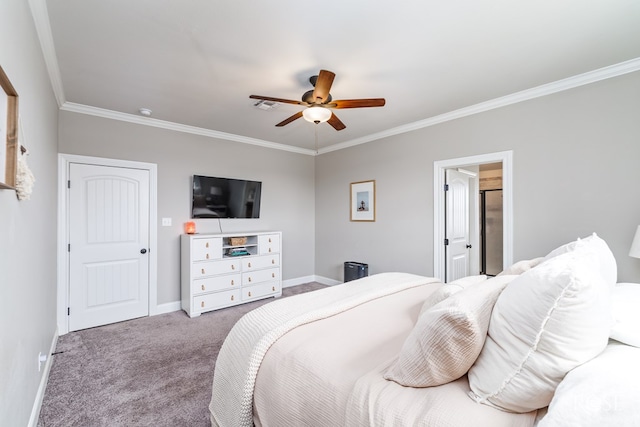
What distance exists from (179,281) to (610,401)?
4.35 m

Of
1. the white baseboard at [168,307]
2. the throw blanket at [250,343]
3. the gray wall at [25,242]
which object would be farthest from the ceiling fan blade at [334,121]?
the white baseboard at [168,307]

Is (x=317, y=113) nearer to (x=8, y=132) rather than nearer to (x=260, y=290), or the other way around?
(x=8, y=132)

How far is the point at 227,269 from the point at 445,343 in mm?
3553

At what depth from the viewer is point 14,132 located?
1253 millimetres

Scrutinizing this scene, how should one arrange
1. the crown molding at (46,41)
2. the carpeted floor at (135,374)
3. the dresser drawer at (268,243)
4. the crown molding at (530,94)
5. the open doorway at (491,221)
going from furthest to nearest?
the open doorway at (491,221), the dresser drawer at (268,243), the crown molding at (530,94), the carpeted floor at (135,374), the crown molding at (46,41)

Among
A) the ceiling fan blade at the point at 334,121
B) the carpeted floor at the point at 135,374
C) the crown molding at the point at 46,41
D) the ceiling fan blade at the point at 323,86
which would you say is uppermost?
the crown molding at the point at 46,41

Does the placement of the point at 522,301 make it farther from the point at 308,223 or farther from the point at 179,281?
the point at 308,223

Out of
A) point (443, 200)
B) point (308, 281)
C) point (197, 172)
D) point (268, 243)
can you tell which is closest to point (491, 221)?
point (443, 200)

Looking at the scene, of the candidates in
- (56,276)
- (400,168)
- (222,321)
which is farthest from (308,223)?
(56,276)

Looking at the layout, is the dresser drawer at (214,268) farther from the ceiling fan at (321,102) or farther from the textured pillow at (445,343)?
the textured pillow at (445,343)

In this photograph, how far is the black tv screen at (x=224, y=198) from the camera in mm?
4156

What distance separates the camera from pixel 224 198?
4402 millimetres

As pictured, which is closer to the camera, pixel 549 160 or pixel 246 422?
pixel 246 422

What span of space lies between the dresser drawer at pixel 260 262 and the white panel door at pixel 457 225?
99.1 inches
